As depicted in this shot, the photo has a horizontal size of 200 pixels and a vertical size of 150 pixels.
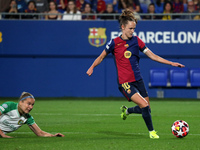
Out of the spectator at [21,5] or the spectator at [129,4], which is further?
the spectator at [21,5]

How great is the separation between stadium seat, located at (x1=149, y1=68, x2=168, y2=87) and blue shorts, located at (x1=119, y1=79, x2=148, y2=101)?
10.8 meters

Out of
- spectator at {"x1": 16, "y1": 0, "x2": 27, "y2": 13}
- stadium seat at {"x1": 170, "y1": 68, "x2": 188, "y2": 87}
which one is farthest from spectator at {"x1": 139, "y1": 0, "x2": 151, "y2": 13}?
spectator at {"x1": 16, "y1": 0, "x2": 27, "y2": 13}

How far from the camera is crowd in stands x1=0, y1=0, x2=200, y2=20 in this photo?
20.5m

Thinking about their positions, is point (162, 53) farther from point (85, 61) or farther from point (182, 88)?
point (85, 61)

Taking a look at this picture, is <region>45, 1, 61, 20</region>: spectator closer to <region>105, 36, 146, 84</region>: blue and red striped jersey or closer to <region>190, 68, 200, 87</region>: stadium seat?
<region>190, 68, 200, 87</region>: stadium seat

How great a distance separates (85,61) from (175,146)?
1300 centimetres

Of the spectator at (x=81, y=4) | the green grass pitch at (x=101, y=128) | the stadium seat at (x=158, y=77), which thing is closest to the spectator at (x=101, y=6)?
the spectator at (x=81, y=4)

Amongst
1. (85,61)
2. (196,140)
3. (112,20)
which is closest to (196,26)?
(112,20)

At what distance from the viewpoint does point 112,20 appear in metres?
20.4

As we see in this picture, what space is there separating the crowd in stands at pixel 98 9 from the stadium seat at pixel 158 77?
7.16 feet

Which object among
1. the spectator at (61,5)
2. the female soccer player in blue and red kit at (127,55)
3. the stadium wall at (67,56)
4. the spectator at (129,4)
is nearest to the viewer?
the female soccer player in blue and red kit at (127,55)

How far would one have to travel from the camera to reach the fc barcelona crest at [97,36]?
2052 centimetres

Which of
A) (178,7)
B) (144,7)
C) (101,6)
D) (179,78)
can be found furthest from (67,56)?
(178,7)

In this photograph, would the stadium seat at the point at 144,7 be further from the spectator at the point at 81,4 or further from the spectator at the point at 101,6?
the spectator at the point at 81,4
